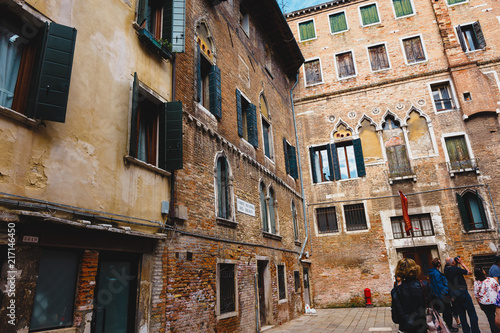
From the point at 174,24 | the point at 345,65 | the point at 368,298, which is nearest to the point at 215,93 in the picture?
the point at 174,24

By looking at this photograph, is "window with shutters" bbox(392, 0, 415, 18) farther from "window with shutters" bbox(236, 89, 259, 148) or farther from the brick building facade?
"window with shutters" bbox(236, 89, 259, 148)

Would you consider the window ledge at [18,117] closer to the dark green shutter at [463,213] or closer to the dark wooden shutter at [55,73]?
the dark wooden shutter at [55,73]

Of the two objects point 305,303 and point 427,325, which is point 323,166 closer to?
point 305,303

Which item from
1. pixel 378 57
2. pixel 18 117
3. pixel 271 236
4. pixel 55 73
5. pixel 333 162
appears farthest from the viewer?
pixel 378 57

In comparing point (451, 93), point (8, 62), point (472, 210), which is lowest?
point (472, 210)

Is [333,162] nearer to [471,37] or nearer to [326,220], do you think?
[326,220]

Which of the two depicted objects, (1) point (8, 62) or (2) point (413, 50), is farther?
(2) point (413, 50)

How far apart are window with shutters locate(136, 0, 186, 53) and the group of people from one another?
19.3ft

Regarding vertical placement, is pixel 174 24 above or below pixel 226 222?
above

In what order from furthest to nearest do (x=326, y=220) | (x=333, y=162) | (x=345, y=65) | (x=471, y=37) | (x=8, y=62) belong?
→ (x=345, y=65) → (x=333, y=162) → (x=471, y=37) → (x=326, y=220) → (x=8, y=62)

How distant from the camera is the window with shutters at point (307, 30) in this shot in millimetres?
18109

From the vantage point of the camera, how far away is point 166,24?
726 cm

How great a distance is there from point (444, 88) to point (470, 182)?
4523 millimetres

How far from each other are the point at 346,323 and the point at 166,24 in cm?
938
